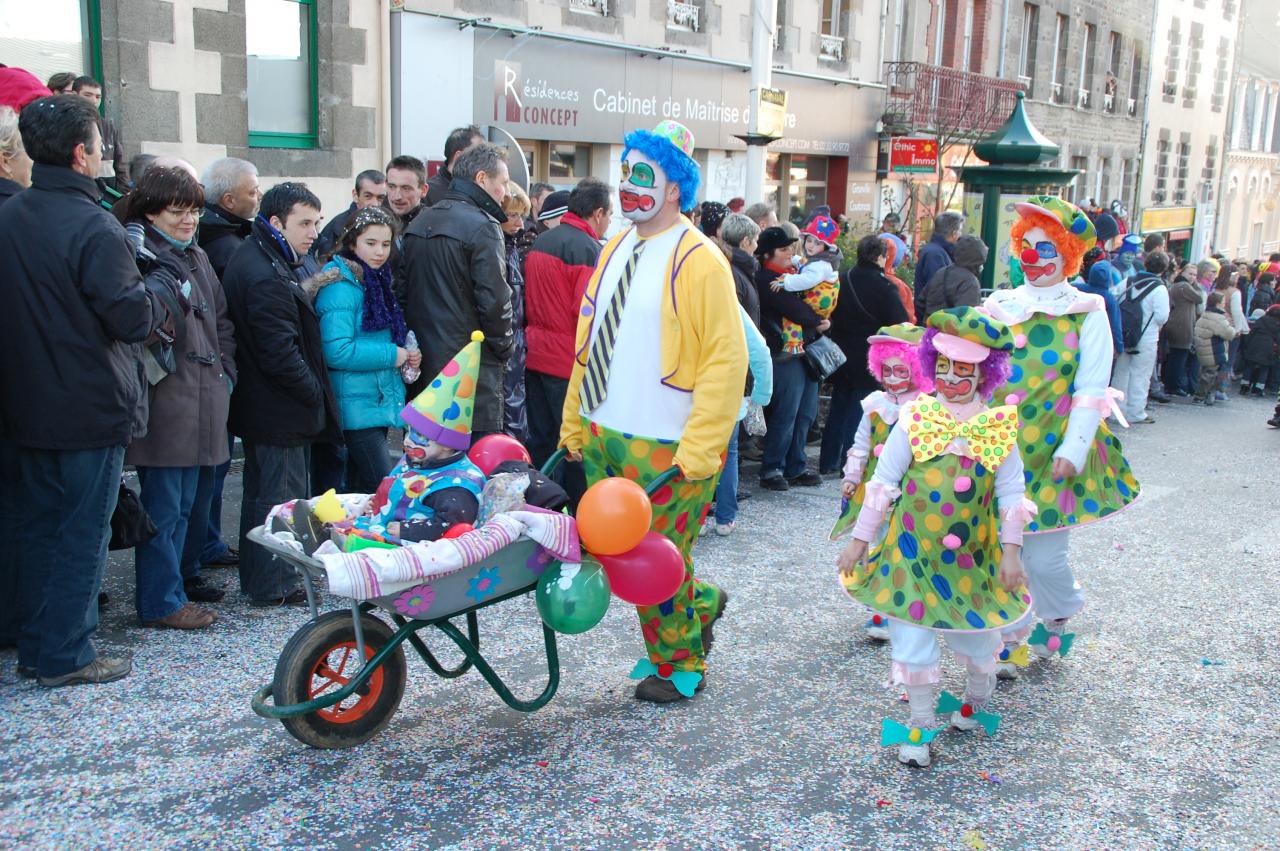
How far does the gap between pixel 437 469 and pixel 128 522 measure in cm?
149

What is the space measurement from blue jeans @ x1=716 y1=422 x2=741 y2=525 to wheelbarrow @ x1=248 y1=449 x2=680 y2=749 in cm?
269

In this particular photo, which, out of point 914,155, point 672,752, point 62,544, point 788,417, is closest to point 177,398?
point 62,544

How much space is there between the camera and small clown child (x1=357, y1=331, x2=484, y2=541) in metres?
3.74

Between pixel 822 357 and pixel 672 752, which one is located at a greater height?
pixel 822 357

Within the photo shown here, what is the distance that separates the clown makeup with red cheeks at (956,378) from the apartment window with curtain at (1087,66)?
2710 centimetres

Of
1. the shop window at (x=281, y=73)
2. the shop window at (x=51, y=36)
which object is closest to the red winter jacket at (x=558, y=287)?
the shop window at (x=51, y=36)

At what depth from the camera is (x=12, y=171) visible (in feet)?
14.6

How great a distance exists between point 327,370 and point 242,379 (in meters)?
0.37

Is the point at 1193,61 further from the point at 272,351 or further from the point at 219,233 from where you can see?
the point at 272,351

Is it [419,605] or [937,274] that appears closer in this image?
[419,605]

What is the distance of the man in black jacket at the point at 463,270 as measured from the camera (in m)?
5.65

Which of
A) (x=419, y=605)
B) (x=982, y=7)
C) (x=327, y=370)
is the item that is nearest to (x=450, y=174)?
(x=327, y=370)

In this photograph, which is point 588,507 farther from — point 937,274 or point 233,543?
point 937,274

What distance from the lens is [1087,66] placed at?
93.9ft
